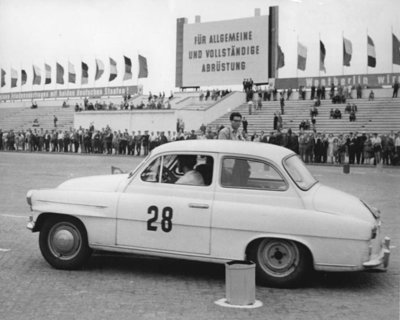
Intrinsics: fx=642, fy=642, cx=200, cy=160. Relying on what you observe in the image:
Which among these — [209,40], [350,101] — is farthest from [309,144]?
[209,40]

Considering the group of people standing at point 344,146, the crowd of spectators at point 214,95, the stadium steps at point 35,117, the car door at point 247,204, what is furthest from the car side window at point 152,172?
the stadium steps at point 35,117

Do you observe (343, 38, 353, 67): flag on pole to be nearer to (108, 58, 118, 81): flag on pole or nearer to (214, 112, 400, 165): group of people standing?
(214, 112, 400, 165): group of people standing

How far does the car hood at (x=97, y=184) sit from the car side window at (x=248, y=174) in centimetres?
120

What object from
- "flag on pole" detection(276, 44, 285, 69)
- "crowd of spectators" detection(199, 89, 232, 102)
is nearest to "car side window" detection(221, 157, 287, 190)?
"crowd of spectators" detection(199, 89, 232, 102)

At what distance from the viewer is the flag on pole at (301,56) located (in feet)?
174

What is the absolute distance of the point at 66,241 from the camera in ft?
23.3

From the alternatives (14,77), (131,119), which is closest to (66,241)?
(131,119)

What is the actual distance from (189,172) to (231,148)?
1.72 ft

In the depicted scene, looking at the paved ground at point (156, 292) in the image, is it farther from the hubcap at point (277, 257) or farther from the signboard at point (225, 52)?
the signboard at point (225, 52)

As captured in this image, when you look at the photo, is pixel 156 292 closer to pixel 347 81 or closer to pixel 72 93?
pixel 347 81

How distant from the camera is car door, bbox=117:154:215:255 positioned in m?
6.64

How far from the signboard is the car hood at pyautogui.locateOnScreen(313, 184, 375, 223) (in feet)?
169

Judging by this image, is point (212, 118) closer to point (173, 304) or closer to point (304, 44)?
point (304, 44)

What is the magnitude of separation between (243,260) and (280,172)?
1023 millimetres
